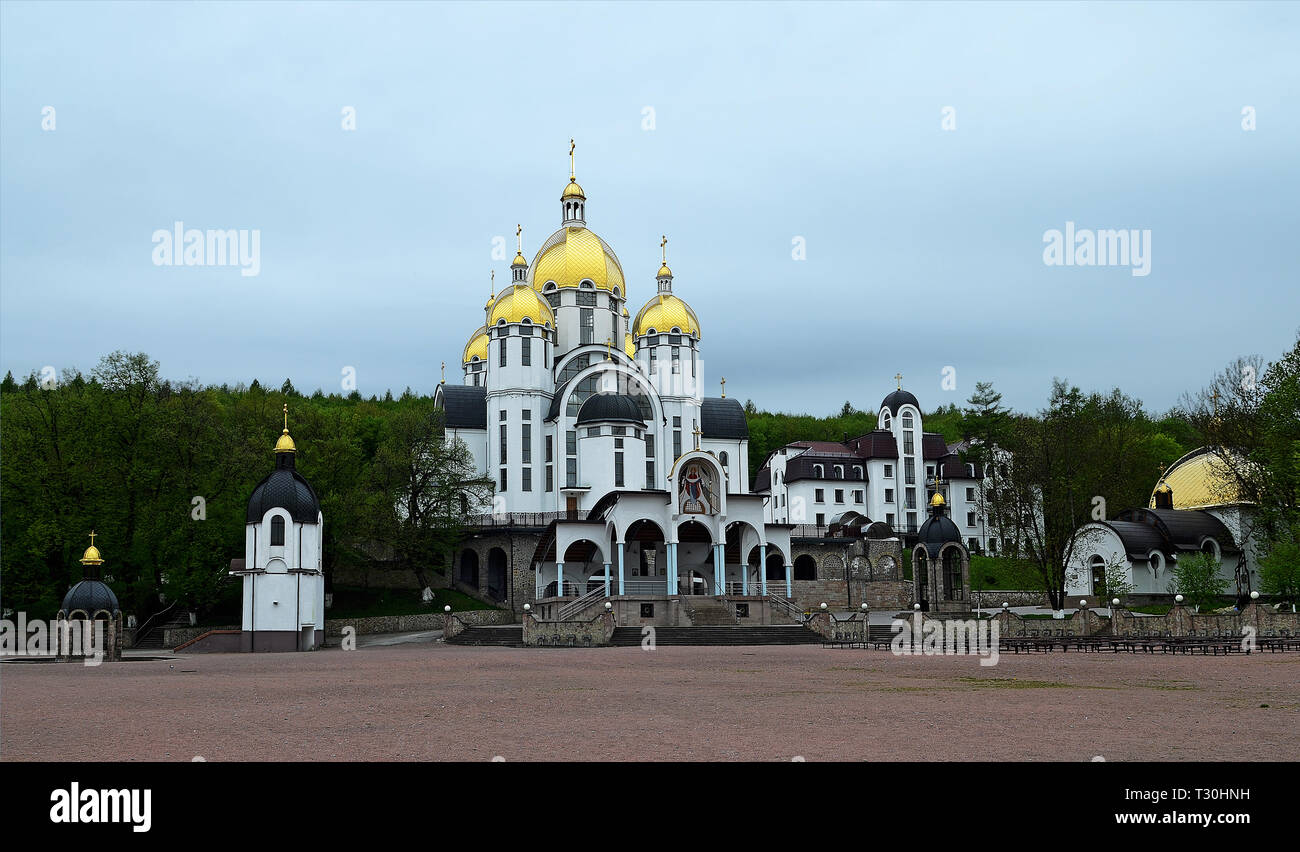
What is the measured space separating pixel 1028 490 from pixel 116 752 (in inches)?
1962

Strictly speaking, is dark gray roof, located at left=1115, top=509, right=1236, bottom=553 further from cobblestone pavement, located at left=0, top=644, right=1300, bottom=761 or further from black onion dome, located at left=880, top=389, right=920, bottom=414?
cobblestone pavement, located at left=0, top=644, right=1300, bottom=761

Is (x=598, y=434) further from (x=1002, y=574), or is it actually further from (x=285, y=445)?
(x=1002, y=574)

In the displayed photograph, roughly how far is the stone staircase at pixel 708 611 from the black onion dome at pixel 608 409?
1625cm

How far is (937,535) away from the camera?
56062mm

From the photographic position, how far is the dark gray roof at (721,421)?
233 ft

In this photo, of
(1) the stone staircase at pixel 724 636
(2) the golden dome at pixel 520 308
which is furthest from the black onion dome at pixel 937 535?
(2) the golden dome at pixel 520 308

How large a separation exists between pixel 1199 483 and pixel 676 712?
59043 millimetres

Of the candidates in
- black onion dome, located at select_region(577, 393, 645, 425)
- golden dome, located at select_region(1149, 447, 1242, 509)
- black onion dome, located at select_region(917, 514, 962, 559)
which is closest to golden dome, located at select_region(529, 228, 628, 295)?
black onion dome, located at select_region(577, 393, 645, 425)

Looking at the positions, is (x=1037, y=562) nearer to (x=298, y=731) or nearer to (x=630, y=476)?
(x=630, y=476)

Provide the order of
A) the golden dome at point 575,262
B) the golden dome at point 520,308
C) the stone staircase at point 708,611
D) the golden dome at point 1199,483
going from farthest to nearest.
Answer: the golden dome at point 575,262, the golden dome at point 520,308, the golden dome at point 1199,483, the stone staircase at point 708,611

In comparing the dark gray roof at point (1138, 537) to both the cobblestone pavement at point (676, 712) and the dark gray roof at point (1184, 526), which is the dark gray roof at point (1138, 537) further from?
the cobblestone pavement at point (676, 712)

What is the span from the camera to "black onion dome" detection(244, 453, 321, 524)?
145 feet

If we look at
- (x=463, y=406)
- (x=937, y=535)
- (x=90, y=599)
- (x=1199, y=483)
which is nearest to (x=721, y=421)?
(x=463, y=406)

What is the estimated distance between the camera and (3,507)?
44.4 metres
